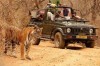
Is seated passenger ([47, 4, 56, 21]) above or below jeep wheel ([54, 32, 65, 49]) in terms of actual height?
above

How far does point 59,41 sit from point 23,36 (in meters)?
3.68

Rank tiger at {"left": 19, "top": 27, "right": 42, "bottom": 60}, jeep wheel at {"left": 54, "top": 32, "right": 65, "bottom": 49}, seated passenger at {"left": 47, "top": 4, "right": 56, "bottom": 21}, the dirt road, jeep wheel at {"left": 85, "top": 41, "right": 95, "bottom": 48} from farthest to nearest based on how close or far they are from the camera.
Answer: seated passenger at {"left": 47, "top": 4, "right": 56, "bottom": 21}
jeep wheel at {"left": 85, "top": 41, "right": 95, "bottom": 48}
jeep wheel at {"left": 54, "top": 32, "right": 65, "bottom": 49}
tiger at {"left": 19, "top": 27, "right": 42, "bottom": 60}
the dirt road

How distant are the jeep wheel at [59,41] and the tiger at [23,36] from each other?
2904 millimetres

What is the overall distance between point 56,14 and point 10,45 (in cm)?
403

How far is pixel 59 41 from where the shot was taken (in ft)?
55.4

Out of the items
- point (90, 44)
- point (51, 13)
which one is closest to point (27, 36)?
point (51, 13)

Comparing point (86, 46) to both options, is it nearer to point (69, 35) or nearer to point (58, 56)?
point (69, 35)

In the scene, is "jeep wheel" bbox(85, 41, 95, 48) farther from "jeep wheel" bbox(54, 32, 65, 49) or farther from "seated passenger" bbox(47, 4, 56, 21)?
"seated passenger" bbox(47, 4, 56, 21)

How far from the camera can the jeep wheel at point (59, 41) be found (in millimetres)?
16609

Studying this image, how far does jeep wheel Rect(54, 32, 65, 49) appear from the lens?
54.5ft

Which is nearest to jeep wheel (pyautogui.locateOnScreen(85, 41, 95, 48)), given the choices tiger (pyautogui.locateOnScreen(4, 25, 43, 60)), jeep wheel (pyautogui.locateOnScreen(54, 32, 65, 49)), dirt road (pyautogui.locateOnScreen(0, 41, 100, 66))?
jeep wheel (pyautogui.locateOnScreen(54, 32, 65, 49))

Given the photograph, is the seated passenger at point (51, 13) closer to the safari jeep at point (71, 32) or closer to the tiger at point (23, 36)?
the safari jeep at point (71, 32)

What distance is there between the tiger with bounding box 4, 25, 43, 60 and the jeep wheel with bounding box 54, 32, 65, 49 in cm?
290

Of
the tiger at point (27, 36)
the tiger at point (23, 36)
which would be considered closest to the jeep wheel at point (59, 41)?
the tiger at point (23, 36)
